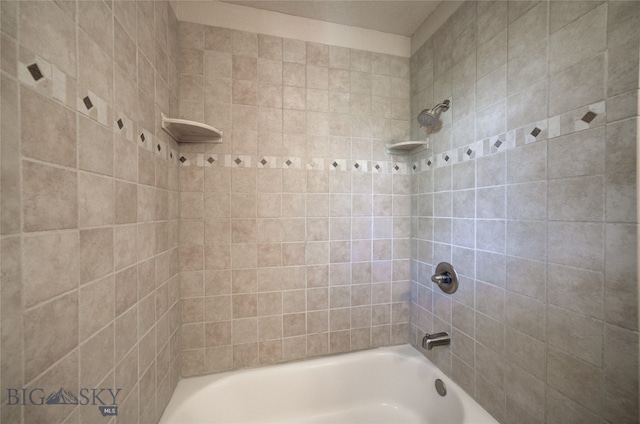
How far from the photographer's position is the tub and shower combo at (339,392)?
1.15m

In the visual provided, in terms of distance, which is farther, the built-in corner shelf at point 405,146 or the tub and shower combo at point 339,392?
the built-in corner shelf at point 405,146

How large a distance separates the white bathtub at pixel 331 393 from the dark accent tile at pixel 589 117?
123 cm

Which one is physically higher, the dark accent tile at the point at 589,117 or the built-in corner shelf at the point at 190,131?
the built-in corner shelf at the point at 190,131

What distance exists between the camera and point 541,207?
80 centimetres

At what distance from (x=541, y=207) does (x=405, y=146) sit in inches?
30.1

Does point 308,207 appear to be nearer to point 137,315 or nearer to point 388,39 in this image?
point 137,315

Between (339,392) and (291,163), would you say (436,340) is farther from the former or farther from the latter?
(291,163)

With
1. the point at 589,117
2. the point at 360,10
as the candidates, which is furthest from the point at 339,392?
the point at 360,10

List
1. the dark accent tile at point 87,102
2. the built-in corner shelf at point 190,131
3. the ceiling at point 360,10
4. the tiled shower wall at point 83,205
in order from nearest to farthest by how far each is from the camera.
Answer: the tiled shower wall at point 83,205 < the dark accent tile at point 87,102 < the built-in corner shelf at point 190,131 < the ceiling at point 360,10

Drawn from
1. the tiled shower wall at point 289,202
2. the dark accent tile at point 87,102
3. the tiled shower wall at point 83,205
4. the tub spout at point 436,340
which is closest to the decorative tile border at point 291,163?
the tiled shower wall at point 289,202

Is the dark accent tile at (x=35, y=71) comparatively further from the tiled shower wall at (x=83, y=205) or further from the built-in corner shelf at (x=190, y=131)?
the built-in corner shelf at (x=190, y=131)

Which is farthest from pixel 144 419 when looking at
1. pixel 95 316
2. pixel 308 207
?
pixel 308 207

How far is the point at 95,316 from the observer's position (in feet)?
2.02

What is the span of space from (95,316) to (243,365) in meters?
0.92
